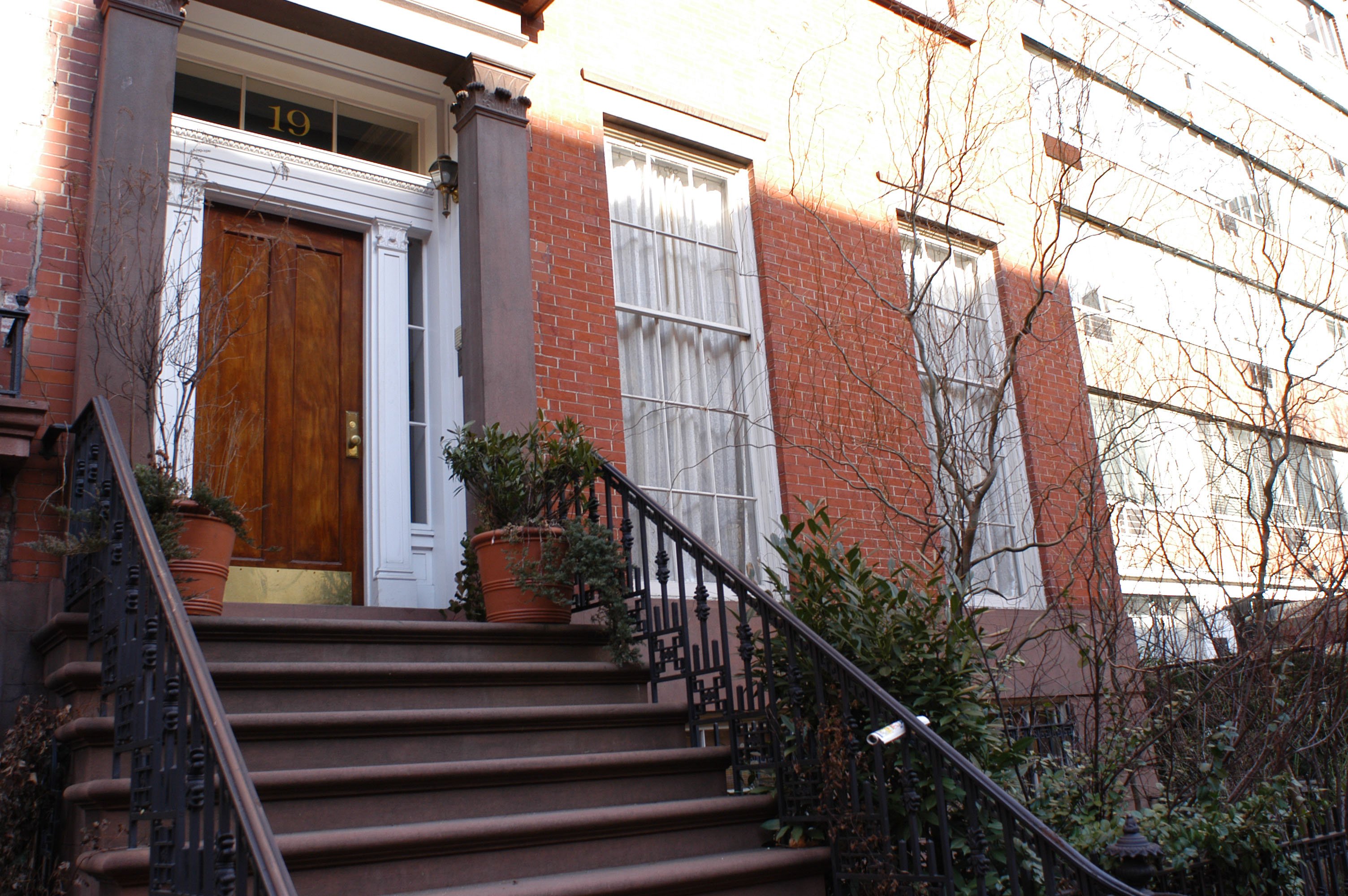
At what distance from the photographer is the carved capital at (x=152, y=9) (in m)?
5.30

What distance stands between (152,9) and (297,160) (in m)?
1.06

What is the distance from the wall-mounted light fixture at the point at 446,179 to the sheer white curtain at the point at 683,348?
3.46ft

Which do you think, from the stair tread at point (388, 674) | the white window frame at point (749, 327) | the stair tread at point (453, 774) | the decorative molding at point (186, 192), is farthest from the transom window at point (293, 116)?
the stair tread at point (453, 774)

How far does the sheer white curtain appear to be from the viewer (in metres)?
6.92

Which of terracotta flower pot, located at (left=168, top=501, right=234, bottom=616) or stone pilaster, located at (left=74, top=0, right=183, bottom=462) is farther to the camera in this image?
stone pilaster, located at (left=74, top=0, right=183, bottom=462)

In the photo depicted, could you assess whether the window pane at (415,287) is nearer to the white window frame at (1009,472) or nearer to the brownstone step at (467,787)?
the brownstone step at (467,787)

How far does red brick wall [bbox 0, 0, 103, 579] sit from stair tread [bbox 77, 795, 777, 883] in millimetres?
1826

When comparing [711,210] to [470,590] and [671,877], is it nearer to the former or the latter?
[470,590]

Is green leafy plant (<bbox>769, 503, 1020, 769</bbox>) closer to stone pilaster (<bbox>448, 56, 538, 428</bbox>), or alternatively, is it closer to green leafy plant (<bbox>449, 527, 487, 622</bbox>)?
green leafy plant (<bbox>449, 527, 487, 622</bbox>)

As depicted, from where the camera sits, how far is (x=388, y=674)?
4.39 m

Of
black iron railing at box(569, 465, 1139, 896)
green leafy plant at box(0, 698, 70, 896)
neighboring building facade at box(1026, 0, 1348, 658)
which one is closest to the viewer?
black iron railing at box(569, 465, 1139, 896)

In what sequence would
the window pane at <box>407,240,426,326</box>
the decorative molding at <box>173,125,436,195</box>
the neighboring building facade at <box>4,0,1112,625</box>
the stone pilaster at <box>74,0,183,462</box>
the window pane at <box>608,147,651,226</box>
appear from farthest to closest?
the window pane at <box>608,147,651,226</box> → the window pane at <box>407,240,426,326</box> → the decorative molding at <box>173,125,436,195</box> → the neighboring building facade at <box>4,0,1112,625</box> → the stone pilaster at <box>74,0,183,462</box>

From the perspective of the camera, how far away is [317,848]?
3.37 m

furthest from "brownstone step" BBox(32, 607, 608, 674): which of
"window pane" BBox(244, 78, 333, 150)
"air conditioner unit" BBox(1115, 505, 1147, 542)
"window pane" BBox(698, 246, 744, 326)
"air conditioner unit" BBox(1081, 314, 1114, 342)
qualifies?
"air conditioner unit" BBox(1081, 314, 1114, 342)
